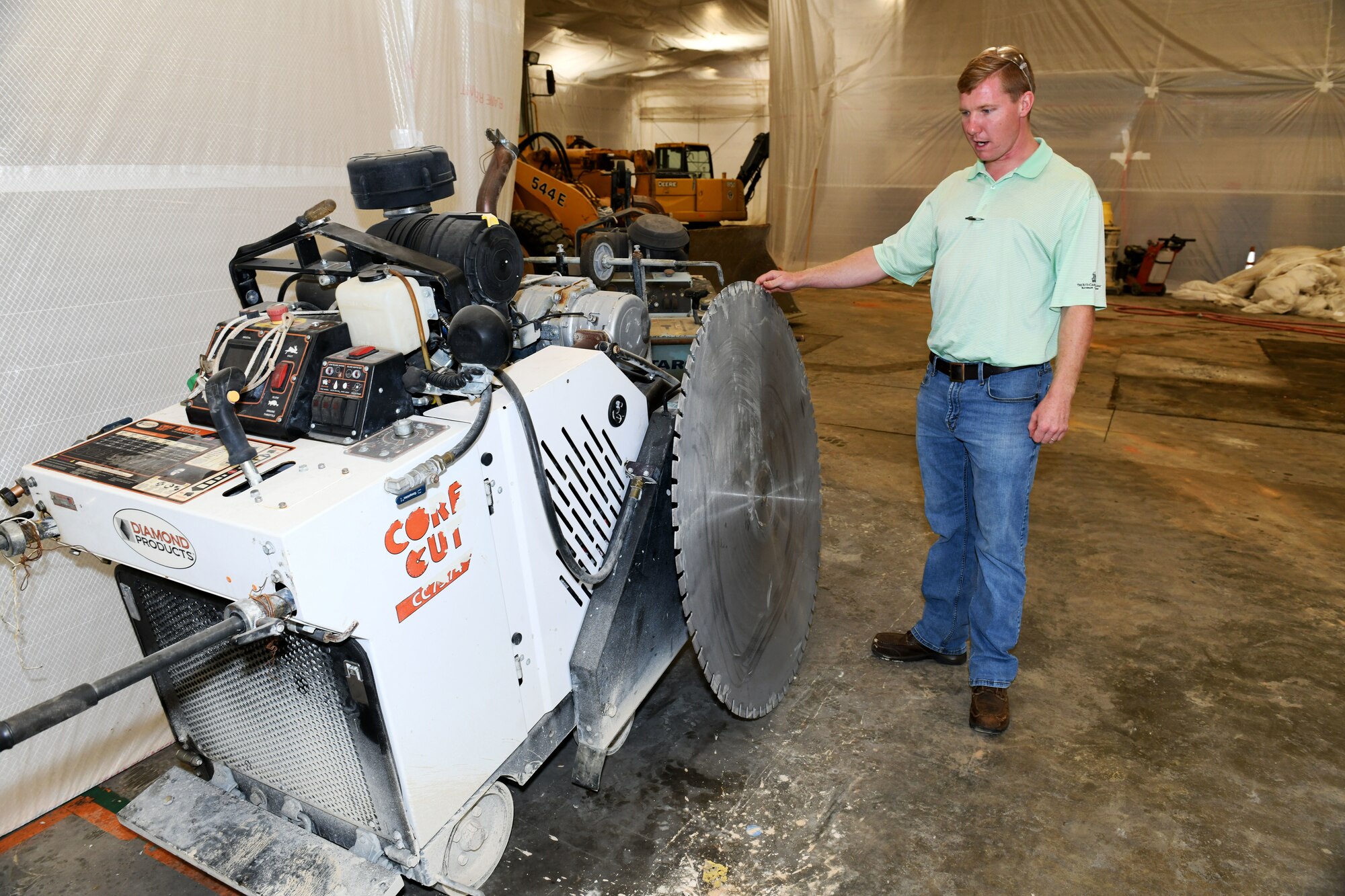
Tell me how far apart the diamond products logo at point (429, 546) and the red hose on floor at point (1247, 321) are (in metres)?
7.57

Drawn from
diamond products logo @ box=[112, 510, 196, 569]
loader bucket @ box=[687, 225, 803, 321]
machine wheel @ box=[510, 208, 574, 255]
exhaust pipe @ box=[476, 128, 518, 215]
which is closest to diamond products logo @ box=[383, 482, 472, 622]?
diamond products logo @ box=[112, 510, 196, 569]

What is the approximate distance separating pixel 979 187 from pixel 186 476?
1.71 meters

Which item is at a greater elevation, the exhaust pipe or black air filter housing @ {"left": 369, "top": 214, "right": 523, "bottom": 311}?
the exhaust pipe

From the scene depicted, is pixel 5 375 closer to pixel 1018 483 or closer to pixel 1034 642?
pixel 1018 483

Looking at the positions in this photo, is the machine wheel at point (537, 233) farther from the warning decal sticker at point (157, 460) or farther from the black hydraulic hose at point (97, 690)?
the black hydraulic hose at point (97, 690)

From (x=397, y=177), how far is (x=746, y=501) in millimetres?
1010

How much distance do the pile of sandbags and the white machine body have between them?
8.30m

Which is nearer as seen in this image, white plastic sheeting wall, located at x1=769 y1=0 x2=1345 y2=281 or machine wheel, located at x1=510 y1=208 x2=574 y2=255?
machine wheel, located at x1=510 y1=208 x2=574 y2=255

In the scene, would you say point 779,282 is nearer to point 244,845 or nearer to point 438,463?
point 438,463

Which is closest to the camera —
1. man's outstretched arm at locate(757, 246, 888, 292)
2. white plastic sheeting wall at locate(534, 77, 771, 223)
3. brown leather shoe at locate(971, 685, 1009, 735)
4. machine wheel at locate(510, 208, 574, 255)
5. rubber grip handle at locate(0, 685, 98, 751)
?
rubber grip handle at locate(0, 685, 98, 751)

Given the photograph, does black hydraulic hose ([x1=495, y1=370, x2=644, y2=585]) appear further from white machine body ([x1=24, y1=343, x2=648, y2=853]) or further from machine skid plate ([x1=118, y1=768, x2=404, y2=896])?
machine skid plate ([x1=118, y1=768, x2=404, y2=896])

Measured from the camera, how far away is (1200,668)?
2.21 meters

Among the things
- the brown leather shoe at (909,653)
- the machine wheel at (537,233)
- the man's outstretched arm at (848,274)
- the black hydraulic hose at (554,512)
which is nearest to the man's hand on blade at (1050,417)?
the man's outstretched arm at (848,274)

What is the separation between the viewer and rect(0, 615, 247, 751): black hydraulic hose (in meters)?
0.82
